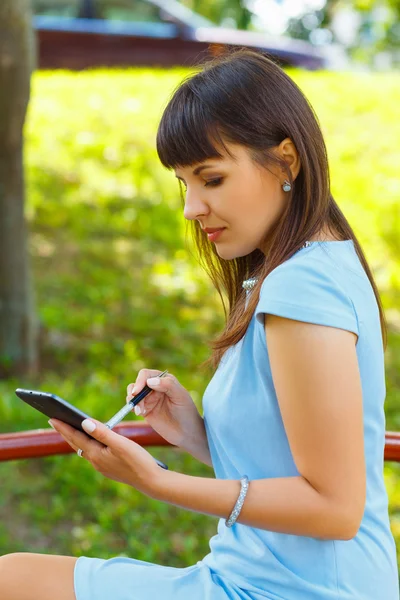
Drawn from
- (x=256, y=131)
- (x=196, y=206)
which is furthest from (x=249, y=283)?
(x=256, y=131)

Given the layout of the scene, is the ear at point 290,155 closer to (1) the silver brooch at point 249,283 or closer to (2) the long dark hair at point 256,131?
(2) the long dark hair at point 256,131

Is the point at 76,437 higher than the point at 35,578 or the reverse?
higher

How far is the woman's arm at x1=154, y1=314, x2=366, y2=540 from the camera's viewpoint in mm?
1396

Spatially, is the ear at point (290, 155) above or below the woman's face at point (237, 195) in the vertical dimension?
above

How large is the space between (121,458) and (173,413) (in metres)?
0.45

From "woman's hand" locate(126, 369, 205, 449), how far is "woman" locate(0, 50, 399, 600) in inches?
7.3

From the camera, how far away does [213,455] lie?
177cm

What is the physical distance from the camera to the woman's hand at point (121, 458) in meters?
1.47

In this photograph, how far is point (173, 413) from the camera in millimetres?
1918

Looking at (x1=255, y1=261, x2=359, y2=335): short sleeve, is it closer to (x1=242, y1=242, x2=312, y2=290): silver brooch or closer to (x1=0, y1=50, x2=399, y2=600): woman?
(x1=0, y1=50, x2=399, y2=600): woman

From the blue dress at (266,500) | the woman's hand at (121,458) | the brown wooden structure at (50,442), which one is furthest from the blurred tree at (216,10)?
the woman's hand at (121,458)

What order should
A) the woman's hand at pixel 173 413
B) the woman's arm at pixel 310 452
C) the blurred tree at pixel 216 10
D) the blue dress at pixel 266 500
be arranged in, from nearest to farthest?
the woman's arm at pixel 310 452, the blue dress at pixel 266 500, the woman's hand at pixel 173 413, the blurred tree at pixel 216 10

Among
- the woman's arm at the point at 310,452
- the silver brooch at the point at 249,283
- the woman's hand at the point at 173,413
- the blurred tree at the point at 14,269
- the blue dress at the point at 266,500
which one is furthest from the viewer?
the blurred tree at the point at 14,269

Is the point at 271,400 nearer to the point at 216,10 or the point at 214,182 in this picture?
the point at 214,182
